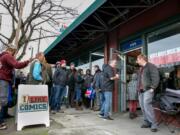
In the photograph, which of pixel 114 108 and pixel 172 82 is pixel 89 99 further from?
pixel 172 82

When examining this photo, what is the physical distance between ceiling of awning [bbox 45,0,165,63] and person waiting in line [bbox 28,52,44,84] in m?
2.27

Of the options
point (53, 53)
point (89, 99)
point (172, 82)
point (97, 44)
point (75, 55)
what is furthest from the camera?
point (53, 53)

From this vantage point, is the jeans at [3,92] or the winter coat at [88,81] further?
the winter coat at [88,81]

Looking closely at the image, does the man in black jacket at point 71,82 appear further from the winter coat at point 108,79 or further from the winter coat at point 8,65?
the winter coat at point 8,65

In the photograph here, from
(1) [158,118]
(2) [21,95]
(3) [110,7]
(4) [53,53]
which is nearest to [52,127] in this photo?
(2) [21,95]

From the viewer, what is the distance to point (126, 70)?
28.3 feet

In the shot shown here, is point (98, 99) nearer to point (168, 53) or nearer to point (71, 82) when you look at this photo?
point (71, 82)

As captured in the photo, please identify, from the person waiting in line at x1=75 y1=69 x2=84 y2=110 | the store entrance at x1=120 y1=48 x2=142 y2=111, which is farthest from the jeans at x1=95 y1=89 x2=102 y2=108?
the store entrance at x1=120 y1=48 x2=142 y2=111

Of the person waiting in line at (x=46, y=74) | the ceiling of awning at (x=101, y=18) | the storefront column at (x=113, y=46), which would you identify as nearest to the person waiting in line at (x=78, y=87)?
the storefront column at (x=113, y=46)

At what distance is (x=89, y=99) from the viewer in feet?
31.4

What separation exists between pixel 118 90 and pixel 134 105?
137 cm

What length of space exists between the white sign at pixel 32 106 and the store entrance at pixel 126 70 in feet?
11.2

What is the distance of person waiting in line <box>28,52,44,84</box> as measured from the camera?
6.19 meters

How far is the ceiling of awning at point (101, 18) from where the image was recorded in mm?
7035
